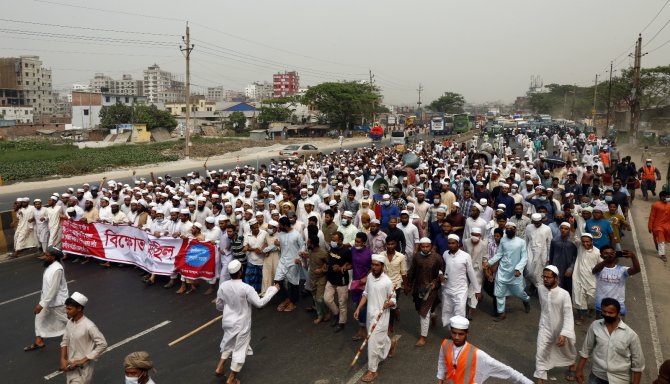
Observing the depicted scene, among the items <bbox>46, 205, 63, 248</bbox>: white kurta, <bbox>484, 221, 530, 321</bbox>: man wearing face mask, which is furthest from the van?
<bbox>484, 221, 530, 321</bbox>: man wearing face mask

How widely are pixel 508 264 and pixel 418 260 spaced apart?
151cm

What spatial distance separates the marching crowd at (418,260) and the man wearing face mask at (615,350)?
11 mm

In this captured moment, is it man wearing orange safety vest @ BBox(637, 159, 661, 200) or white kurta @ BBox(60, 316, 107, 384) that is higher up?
man wearing orange safety vest @ BBox(637, 159, 661, 200)

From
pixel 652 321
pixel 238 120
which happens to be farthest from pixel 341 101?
pixel 652 321

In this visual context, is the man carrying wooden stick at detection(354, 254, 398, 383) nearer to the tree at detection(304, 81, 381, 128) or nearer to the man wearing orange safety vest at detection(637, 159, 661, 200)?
the man wearing orange safety vest at detection(637, 159, 661, 200)

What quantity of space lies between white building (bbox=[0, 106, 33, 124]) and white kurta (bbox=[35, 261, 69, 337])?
303 ft

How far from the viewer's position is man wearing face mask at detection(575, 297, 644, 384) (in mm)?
3957

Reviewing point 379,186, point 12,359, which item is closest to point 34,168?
point 379,186

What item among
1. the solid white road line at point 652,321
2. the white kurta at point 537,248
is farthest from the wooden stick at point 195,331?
the solid white road line at point 652,321

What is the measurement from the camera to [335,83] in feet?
204

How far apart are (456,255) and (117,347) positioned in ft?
14.8

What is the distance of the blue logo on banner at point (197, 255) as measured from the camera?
27.1 ft

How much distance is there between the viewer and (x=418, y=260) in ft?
20.6

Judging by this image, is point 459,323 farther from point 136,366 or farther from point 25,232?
point 25,232
